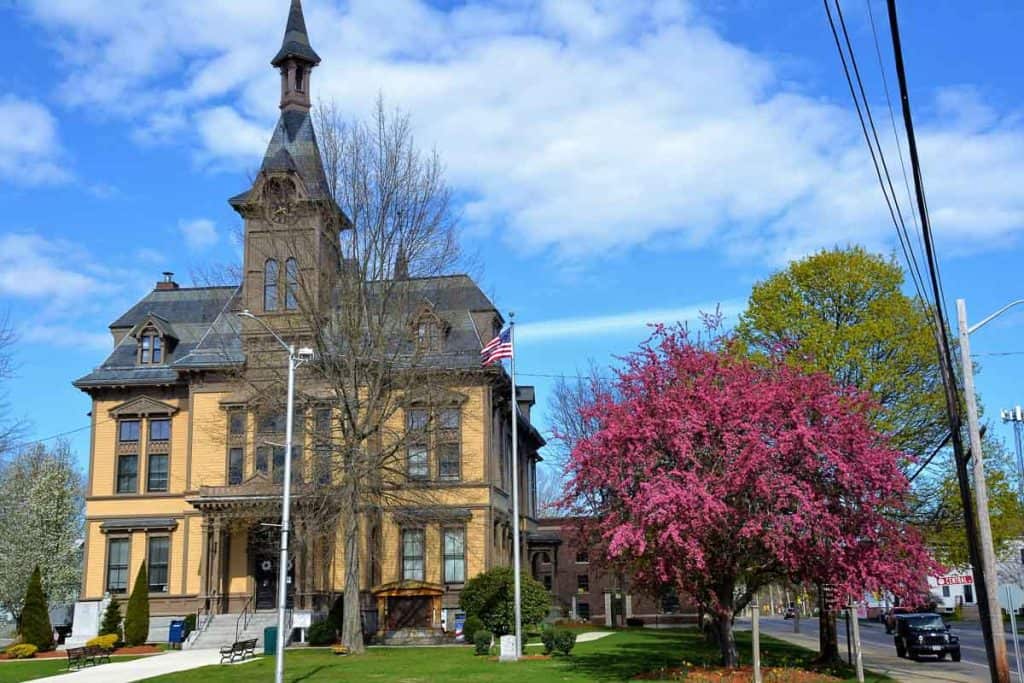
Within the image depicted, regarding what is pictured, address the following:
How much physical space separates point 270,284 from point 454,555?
14029mm

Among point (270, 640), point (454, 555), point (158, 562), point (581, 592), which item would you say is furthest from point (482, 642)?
point (581, 592)

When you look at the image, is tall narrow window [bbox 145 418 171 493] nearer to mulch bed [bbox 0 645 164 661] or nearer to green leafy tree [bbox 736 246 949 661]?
mulch bed [bbox 0 645 164 661]

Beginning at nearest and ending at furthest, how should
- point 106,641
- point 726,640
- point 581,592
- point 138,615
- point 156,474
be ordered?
point 726,640, point 106,641, point 138,615, point 156,474, point 581,592

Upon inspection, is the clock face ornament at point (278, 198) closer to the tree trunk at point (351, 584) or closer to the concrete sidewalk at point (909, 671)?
the tree trunk at point (351, 584)

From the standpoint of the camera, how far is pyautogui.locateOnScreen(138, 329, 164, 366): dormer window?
48.3m

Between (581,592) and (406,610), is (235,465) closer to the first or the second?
(406,610)

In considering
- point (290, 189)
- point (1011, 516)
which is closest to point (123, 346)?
point (290, 189)

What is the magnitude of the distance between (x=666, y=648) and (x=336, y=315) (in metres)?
16.0

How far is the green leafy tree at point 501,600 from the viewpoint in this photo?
36062 millimetres

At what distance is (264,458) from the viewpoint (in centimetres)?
4406

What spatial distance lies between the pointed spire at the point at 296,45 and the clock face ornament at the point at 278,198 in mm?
8287

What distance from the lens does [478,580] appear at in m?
37.9

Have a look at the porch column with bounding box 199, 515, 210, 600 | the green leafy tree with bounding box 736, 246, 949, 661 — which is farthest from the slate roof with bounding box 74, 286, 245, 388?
the green leafy tree with bounding box 736, 246, 949, 661

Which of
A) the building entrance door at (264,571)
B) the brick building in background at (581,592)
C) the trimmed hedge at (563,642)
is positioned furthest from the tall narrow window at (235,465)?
the trimmed hedge at (563,642)
